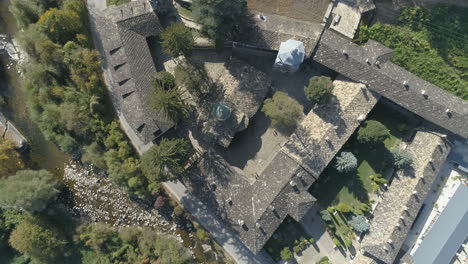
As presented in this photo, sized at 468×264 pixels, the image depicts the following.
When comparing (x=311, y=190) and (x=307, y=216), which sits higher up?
(x=311, y=190)

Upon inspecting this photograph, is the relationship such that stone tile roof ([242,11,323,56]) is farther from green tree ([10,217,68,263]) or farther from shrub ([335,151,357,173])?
green tree ([10,217,68,263])

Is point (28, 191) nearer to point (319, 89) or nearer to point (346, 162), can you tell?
point (319, 89)

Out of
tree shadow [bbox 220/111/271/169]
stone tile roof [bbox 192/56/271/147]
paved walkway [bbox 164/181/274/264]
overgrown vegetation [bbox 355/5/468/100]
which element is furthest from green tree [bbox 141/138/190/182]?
overgrown vegetation [bbox 355/5/468/100]

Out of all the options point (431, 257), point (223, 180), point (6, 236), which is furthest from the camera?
point (6, 236)

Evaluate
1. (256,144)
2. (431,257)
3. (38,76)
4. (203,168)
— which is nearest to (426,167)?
(431,257)

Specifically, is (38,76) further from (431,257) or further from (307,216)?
(431,257)

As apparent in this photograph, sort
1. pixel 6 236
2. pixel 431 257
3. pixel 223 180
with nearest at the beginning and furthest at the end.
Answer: pixel 431 257 < pixel 223 180 < pixel 6 236

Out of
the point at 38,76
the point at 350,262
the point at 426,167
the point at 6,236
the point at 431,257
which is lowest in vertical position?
the point at 6,236
